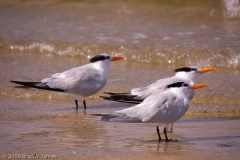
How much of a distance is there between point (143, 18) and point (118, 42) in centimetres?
159

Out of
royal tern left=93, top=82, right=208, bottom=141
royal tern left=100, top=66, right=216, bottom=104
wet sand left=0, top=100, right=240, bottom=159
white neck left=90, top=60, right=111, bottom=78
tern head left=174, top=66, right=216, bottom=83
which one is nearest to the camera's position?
wet sand left=0, top=100, right=240, bottom=159

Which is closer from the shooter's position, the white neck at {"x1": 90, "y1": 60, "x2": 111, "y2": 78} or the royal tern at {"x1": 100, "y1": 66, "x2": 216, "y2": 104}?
the royal tern at {"x1": 100, "y1": 66, "x2": 216, "y2": 104}

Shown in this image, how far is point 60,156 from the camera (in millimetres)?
4656

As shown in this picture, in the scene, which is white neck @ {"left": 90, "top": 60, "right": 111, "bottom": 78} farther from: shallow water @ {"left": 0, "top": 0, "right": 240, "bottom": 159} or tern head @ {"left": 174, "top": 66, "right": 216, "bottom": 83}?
tern head @ {"left": 174, "top": 66, "right": 216, "bottom": 83}

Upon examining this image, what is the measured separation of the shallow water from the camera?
5203 mm

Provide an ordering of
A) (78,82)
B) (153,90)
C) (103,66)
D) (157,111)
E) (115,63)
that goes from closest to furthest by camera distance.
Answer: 1. (157,111)
2. (153,90)
3. (78,82)
4. (103,66)
5. (115,63)

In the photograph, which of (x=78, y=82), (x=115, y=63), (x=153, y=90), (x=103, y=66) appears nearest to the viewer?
(x=153, y=90)

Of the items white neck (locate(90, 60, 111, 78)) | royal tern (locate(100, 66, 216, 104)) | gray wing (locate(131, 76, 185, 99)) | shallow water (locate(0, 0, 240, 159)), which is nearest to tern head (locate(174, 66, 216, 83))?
royal tern (locate(100, 66, 216, 104))

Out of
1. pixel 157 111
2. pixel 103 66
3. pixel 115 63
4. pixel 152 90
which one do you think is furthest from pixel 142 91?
pixel 115 63

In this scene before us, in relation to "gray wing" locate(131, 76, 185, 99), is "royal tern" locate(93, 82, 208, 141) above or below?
below

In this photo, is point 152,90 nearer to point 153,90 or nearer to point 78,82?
point 153,90

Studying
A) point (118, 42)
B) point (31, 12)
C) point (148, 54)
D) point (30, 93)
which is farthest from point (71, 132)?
point (31, 12)

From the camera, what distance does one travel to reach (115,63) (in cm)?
966

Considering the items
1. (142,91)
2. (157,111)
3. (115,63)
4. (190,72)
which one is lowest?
(157,111)
